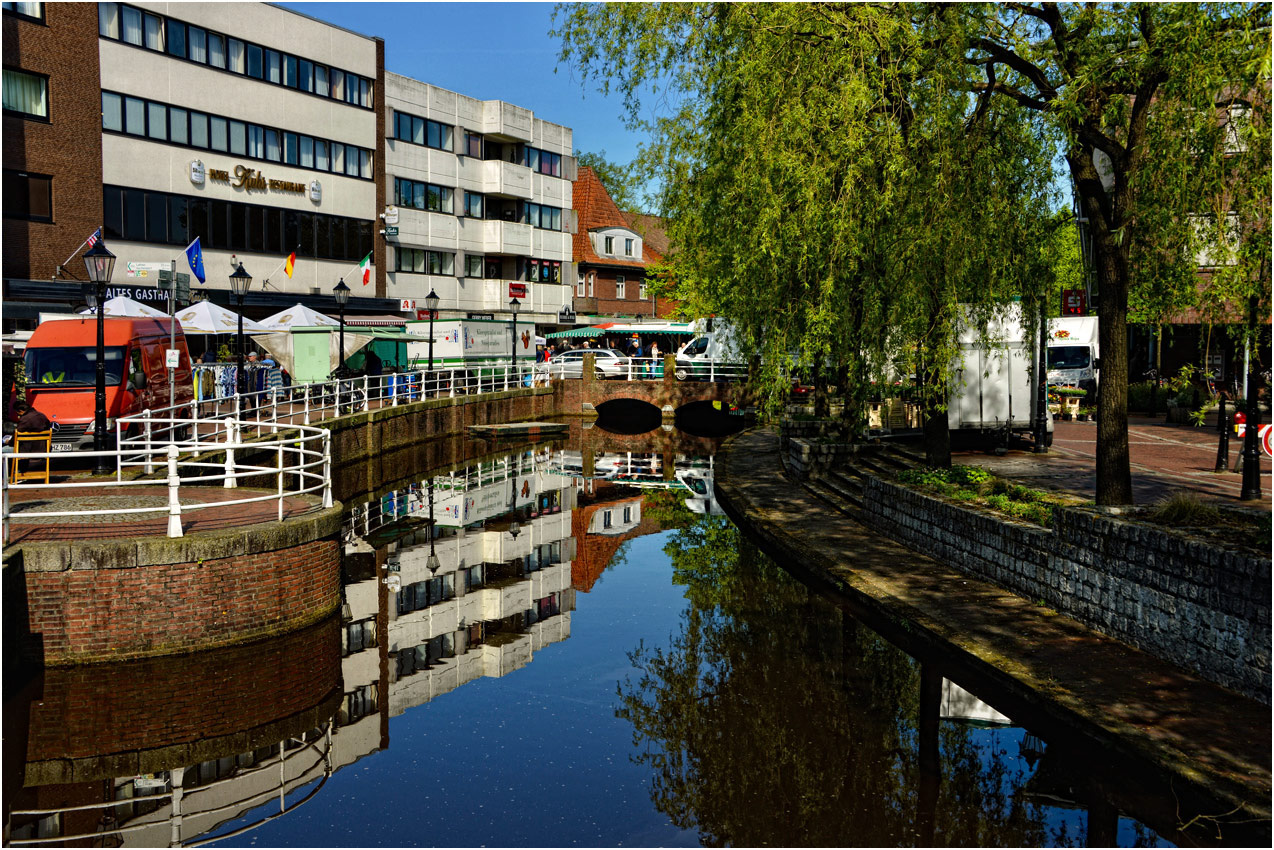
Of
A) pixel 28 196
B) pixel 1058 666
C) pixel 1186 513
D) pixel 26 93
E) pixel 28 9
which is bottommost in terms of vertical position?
pixel 1058 666

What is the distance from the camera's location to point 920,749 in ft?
29.3

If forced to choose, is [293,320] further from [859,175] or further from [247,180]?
[859,175]

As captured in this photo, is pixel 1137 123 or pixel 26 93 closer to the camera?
pixel 1137 123

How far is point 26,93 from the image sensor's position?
30.3m

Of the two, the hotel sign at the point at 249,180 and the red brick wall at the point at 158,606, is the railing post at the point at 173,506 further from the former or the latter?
the hotel sign at the point at 249,180

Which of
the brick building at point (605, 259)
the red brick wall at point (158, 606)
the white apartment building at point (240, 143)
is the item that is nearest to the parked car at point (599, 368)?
the white apartment building at point (240, 143)

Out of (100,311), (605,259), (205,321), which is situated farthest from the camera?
(605,259)

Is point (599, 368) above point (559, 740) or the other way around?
above

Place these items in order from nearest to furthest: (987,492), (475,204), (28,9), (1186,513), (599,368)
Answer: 1. (1186,513)
2. (987,492)
3. (28,9)
4. (599,368)
5. (475,204)

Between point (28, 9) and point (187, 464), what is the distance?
24.0 m

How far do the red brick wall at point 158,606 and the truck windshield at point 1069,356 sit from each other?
105 ft

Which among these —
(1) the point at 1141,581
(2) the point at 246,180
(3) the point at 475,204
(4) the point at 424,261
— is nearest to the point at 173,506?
(1) the point at 1141,581

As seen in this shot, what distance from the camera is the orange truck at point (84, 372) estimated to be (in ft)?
64.0

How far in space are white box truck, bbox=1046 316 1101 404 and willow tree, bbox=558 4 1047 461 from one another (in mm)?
22215
